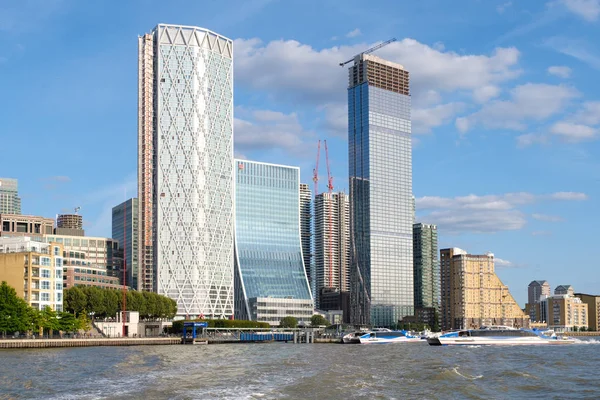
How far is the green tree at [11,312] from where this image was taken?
17675 cm

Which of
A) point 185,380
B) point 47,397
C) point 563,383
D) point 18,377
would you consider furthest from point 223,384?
point 563,383

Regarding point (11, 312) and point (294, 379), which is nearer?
point (294, 379)

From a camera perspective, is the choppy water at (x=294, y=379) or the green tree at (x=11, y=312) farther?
the green tree at (x=11, y=312)

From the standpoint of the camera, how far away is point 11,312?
583ft

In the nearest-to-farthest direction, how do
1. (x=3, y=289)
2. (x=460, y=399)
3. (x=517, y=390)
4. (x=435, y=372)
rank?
(x=460, y=399)
(x=517, y=390)
(x=435, y=372)
(x=3, y=289)

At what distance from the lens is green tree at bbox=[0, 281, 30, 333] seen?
176750 millimetres

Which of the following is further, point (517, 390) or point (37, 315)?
point (37, 315)

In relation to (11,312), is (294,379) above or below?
below

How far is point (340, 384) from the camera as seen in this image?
87.5 m

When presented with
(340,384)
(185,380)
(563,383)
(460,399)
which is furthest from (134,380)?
(563,383)

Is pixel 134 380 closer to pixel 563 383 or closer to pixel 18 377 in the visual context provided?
pixel 18 377

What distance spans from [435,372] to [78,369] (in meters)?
46.7

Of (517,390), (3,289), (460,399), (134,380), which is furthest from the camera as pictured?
(3,289)

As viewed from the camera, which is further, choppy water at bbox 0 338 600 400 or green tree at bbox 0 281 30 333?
green tree at bbox 0 281 30 333
